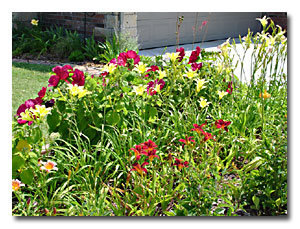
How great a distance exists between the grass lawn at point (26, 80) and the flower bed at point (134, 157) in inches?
77.8

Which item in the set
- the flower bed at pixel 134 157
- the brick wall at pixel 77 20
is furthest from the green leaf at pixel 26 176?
the brick wall at pixel 77 20

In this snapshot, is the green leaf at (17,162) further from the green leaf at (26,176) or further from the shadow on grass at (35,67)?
the shadow on grass at (35,67)

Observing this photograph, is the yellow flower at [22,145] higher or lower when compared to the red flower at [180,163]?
higher

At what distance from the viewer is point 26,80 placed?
17.6ft

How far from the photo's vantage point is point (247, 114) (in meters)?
2.80

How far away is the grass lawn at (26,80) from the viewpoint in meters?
4.56

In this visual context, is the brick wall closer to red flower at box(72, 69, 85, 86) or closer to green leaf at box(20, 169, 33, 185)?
red flower at box(72, 69, 85, 86)

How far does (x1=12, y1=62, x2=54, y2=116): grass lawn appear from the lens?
4.56m

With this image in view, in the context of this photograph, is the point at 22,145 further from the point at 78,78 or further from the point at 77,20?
the point at 77,20

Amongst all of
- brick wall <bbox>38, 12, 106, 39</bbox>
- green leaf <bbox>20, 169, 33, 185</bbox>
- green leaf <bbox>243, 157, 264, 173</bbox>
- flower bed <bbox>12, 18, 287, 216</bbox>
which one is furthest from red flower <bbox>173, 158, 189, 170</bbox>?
brick wall <bbox>38, 12, 106, 39</bbox>

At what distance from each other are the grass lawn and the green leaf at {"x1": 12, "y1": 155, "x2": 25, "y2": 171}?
2204 mm
